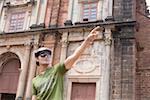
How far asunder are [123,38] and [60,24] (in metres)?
3.30

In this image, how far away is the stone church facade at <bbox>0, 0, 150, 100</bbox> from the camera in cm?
1098

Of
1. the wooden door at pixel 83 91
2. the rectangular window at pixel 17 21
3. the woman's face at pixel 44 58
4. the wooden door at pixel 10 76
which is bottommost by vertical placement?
the woman's face at pixel 44 58

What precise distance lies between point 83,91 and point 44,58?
8.86 meters

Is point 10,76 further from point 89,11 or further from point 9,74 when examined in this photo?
point 89,11

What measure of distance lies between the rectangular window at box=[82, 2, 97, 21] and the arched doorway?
4050 mm

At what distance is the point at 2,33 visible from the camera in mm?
13742

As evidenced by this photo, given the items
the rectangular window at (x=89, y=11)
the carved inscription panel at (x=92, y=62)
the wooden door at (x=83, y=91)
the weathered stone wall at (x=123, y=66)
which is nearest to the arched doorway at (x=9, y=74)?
the wooden door at (x=83, y=91)

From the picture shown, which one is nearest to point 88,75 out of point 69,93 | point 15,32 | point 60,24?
point 69,93

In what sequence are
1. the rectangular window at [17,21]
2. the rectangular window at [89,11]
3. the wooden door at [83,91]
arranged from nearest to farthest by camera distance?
the wooden door at [83,91] → the rectangular window at [89,11] → the rectangular window at [17,21]

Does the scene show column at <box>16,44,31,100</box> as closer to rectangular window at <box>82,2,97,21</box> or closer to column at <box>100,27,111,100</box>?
rectangular window at <box>82,2,97,21</box>

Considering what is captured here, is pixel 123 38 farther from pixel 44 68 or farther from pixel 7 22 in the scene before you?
pixel 44 68

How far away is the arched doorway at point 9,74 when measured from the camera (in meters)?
13.1

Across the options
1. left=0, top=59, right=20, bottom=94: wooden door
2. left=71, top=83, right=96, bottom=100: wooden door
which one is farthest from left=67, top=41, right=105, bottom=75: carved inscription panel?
left=0, top=59, right=20, bottom=94: wooden door

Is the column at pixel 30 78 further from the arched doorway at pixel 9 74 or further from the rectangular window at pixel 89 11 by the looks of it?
the rectangular window at pixel 89 11
